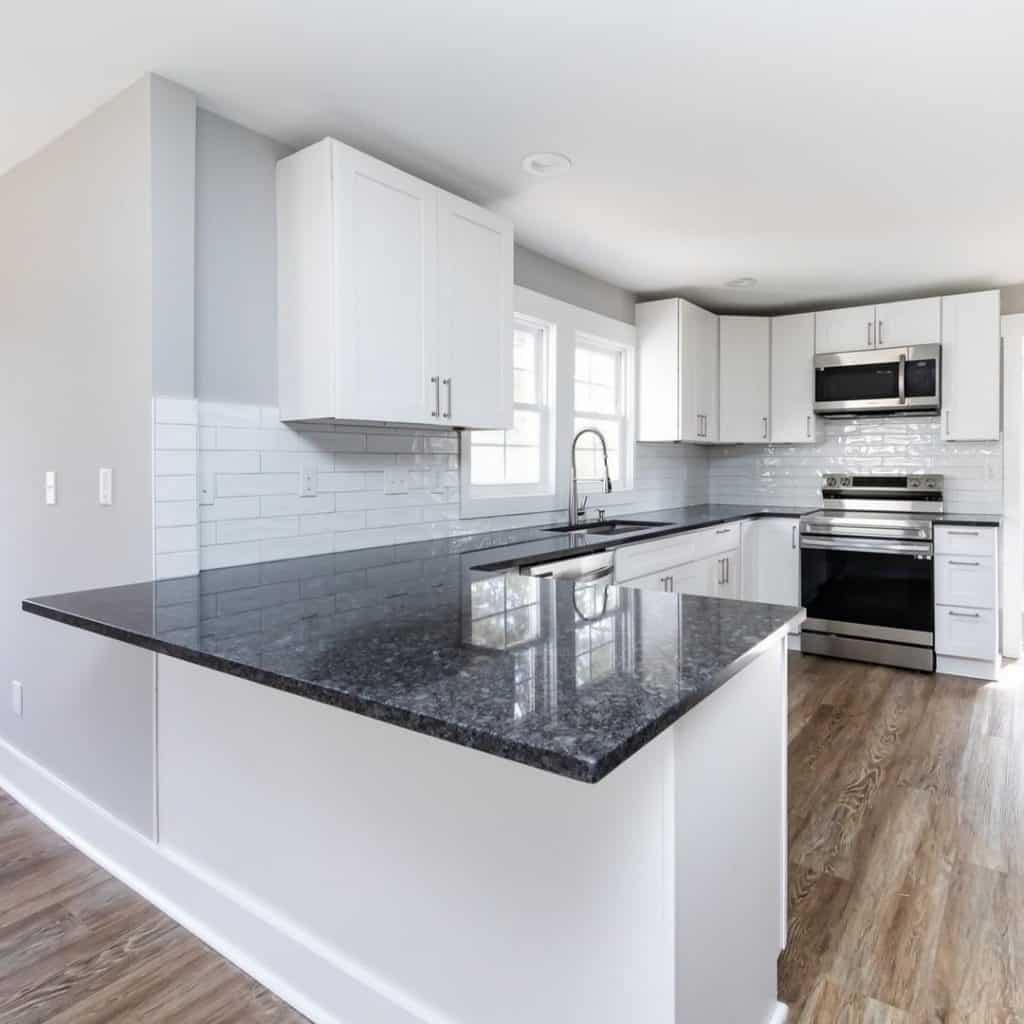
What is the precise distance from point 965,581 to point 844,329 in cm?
171

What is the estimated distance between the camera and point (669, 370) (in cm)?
446

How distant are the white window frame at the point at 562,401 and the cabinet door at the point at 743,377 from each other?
0.79 m

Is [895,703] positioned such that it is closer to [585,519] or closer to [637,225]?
[585,519]

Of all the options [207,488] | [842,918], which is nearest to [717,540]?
[842,918]

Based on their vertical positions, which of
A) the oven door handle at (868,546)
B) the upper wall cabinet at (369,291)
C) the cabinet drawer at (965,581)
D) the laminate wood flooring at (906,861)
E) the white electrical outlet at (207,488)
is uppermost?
the upper wall cabinet at (369,291)

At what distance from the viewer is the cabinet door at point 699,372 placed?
448 centimetres

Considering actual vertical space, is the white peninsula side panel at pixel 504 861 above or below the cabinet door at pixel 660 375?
below

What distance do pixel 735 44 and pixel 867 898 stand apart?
233cm

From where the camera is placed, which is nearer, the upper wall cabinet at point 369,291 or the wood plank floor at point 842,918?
the wood plank floor at point 842,918

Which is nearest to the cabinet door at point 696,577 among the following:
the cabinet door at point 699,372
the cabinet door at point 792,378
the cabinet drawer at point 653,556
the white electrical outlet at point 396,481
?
the cabinet drawer at point 653,556

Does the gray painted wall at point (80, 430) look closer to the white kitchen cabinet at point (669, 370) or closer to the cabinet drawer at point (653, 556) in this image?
the cabinet drawer at point (653, 556)

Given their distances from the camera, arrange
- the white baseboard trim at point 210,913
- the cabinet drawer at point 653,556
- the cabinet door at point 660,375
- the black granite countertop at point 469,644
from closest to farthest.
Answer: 1. the black granite countertop at point 469,644
2. the white baseboard trim at point 210,913
3. the cabinet drawer at point 653,556
4. the cabinet door at point 660,375

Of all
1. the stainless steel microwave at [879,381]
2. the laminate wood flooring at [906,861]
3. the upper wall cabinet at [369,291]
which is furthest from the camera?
the stainless steel microwave at [879,381]

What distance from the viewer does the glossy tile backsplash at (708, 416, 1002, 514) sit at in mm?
4492
